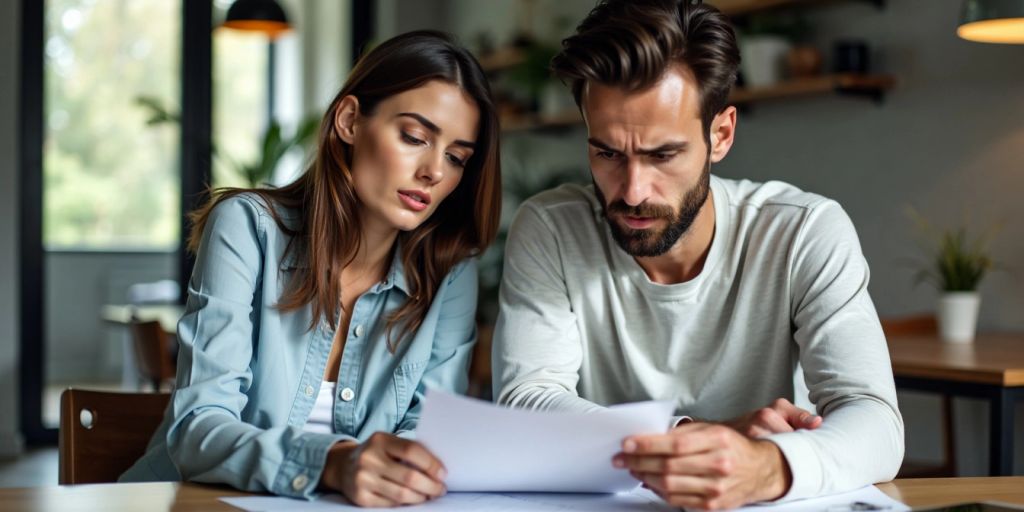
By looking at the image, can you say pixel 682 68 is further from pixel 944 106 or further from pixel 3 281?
pixel 3 281

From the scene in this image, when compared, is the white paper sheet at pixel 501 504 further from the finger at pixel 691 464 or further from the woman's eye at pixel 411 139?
the woman's eye at pixel 411 139

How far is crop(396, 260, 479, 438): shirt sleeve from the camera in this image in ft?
5.70

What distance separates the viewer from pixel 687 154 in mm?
1577

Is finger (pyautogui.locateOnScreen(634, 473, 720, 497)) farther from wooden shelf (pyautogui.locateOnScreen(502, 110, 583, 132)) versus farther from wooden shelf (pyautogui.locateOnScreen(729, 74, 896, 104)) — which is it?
wooden shelf (pyautogui.locateOnScreen(502, 110, 583, 132))

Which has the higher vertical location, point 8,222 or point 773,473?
point 773,473

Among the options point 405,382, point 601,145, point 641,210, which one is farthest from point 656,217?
point 405,382

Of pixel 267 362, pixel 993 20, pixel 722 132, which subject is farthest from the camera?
pixel 993 20

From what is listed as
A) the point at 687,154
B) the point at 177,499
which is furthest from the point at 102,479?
the point at 687,154

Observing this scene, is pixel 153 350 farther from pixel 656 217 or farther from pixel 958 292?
pixel 656 217

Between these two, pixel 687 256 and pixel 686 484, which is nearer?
pixel 686 484

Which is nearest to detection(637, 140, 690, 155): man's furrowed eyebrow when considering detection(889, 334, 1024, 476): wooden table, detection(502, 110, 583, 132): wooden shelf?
detection(889, 334, 1024, 476): wooden table

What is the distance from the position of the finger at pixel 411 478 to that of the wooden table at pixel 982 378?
67.5 inches

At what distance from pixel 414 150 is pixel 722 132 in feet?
1.59

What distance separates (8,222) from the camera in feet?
17.3
